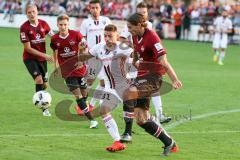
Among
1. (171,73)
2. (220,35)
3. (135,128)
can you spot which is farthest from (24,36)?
(220,35)

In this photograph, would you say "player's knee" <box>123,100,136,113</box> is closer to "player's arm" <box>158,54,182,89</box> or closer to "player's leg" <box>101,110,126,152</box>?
"player's leg" <box>101,110,126,152</box>

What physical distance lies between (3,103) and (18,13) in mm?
33216

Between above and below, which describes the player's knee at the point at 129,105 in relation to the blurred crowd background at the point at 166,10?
above

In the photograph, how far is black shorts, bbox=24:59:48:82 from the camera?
1422cm

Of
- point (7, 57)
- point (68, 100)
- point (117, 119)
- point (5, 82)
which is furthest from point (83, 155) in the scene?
point (7, 57)

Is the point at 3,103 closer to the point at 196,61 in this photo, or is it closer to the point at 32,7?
the point at 32,7

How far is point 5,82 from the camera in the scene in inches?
755

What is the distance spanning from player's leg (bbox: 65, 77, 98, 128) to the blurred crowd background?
2698cm

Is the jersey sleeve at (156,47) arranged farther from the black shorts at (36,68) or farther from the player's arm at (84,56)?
the black shorts at (36,68)

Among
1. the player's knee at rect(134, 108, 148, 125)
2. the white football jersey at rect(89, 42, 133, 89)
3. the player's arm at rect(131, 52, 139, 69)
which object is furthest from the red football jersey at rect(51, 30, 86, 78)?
the player's knee at rect(134, 108, 148, 125)

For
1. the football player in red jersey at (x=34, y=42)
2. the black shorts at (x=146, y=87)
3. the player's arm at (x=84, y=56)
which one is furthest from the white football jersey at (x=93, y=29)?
the black shorts at (x=146, y=87)

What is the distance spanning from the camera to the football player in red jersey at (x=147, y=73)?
32.5ft

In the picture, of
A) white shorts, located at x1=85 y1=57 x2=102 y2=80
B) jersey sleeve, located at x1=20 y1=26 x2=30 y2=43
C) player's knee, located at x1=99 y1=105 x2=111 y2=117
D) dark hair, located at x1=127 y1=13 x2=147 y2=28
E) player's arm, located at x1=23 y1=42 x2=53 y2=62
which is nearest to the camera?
dark hair, located at x1=127 y1=13 x2=147 y2=28

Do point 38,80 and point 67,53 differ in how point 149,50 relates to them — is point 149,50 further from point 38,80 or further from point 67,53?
point 38,80
